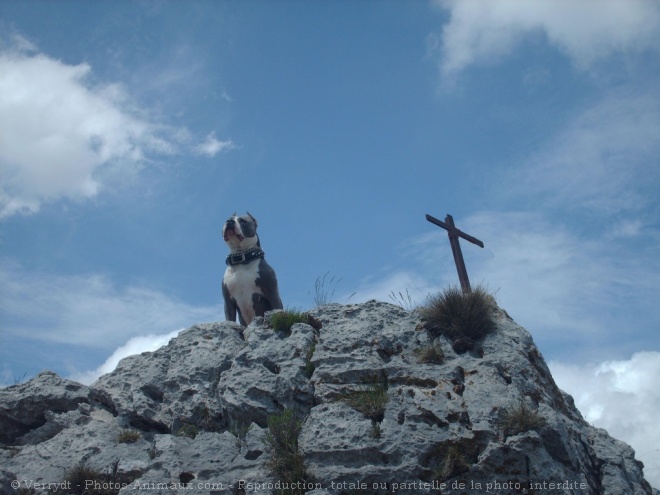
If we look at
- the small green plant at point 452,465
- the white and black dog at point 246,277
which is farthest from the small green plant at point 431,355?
the white and black dog at point 246,277

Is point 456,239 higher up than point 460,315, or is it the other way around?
point 456,239

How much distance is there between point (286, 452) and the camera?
655 cm

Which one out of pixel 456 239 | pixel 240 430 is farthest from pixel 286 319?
pixel 456 239

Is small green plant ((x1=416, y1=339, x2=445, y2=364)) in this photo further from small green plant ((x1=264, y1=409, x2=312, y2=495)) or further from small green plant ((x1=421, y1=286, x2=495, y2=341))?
small green plant ((x1=264, y1=409, x2=312, y2=495))

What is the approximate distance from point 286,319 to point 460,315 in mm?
2024

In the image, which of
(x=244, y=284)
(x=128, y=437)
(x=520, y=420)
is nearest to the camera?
(x=520, y=420)

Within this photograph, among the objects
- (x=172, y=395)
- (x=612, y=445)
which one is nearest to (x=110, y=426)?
(x=172, y=395)

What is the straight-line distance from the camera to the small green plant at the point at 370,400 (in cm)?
681

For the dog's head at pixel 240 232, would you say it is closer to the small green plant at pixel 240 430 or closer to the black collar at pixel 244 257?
the black collar at pixel 244 257

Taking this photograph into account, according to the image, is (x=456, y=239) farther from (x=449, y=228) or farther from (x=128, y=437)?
(x=128, y=437)

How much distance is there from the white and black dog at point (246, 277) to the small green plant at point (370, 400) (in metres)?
3.78

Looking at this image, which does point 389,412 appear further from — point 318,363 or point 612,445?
point 612,445

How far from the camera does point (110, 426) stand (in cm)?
755

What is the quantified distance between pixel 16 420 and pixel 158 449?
1.99m
